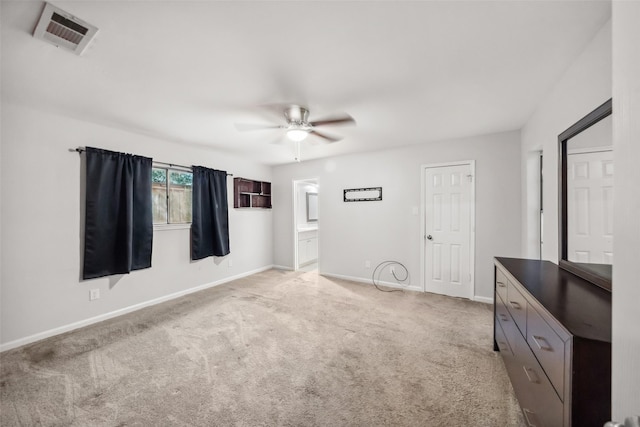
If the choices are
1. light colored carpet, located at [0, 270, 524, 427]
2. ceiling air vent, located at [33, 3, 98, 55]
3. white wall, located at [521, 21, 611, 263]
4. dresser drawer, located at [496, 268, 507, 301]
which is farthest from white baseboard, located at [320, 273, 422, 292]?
ceiling air vent, located at [33, 3, 98, 55]

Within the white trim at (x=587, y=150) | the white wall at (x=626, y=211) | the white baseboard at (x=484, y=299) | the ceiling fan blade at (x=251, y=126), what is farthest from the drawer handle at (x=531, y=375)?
the ceiling fan blade at (x=251, y=126)

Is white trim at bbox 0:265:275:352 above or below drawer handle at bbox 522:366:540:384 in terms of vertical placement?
below

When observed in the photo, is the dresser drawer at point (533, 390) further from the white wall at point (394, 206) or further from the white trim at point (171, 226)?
the white trim at point (171, 226)

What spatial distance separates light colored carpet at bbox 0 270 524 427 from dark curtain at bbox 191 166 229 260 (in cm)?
113

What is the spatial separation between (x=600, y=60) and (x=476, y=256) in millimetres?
2642

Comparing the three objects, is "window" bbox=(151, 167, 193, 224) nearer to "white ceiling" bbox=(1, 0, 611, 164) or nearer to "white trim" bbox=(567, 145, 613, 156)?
"white ceiling" bbox=(1, 0, 611, 164)

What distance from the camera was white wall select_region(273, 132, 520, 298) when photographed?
134 inches

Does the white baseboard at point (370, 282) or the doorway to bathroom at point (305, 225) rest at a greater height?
the doorway to bathroom at point (305, 225)

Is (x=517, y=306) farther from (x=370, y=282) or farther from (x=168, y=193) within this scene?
(x=168, y=193)

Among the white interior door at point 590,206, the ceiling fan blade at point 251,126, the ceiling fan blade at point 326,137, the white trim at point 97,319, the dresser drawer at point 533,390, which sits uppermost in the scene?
the ceiling fan blade at point 251,126

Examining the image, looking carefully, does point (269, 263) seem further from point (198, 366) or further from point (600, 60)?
point (600, 60)

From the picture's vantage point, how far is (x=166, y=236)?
12.1ft

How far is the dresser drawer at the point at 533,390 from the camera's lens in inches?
42.1

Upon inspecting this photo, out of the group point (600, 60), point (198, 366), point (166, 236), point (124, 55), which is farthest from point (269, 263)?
point (600, 60)
